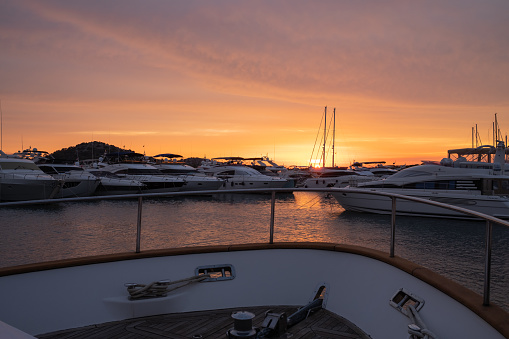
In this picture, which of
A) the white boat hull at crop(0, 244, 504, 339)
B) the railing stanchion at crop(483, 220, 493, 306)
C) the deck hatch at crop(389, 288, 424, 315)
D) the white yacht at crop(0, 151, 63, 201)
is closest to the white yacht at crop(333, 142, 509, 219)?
the white boat hull at crop(0, 244, 504, 339)

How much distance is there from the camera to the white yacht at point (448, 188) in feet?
62.6

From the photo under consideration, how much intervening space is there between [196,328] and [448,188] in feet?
65.7

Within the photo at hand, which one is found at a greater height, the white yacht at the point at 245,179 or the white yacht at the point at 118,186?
the white yacht at the point at 245,179

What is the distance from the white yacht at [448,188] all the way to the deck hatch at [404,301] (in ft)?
51.8

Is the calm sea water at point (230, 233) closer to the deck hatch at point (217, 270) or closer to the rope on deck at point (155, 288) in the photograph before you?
the rope on deck at point (155, 288)

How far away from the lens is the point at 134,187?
31.0m

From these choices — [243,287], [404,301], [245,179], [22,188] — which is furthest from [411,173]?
[22,188]

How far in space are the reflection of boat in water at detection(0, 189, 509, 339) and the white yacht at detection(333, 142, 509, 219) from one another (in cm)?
1527

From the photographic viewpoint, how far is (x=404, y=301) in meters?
2.97

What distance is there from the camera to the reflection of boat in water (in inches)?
116

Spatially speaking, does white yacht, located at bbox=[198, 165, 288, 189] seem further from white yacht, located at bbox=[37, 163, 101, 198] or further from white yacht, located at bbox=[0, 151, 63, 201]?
white yacht, located at bbox=[0, 151, 63, 201]

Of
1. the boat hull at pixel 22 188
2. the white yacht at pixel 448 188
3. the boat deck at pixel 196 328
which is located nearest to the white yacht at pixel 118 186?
the boat hull at pixel 22 188

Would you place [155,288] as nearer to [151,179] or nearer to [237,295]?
[237,295]

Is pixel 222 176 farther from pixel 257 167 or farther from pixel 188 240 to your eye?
pixel 188 240
